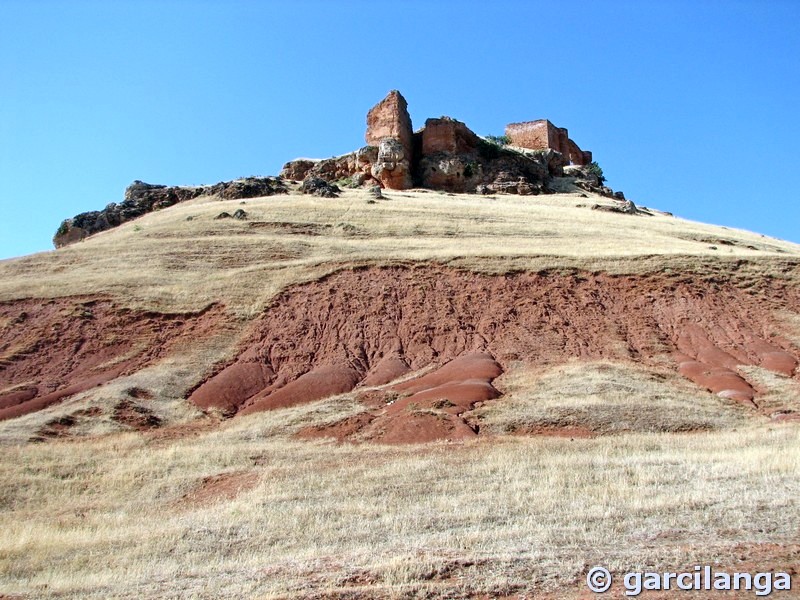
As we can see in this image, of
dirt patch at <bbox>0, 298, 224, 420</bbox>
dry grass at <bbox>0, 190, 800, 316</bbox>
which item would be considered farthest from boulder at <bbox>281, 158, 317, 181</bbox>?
dirt patch at <bbox>0, 298, 224, 420</bbox>

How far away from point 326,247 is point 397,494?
78.7ft

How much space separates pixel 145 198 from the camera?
57938 millimetres

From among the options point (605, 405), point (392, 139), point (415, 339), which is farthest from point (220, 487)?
point (392, 139)

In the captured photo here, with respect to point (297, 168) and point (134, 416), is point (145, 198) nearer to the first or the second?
point (297, 168)

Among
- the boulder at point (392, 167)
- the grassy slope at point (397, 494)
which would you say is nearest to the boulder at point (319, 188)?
the boulder at point (392, 167)

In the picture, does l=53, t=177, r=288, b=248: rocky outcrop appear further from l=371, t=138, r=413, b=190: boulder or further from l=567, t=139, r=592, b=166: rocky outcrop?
l=567, t=139, r=592, b=166: rocky outcrop

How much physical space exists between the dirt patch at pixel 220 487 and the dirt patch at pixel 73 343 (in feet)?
32.0

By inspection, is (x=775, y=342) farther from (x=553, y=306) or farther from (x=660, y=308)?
(x=553, y=306)

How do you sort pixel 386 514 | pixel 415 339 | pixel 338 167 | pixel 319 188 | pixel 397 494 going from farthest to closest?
pixel 338 167, pixel 319 188, pixel 415 339, pixel 397 494, pixel 386 514

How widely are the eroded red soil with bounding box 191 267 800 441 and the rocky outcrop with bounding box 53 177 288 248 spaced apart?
27.6m

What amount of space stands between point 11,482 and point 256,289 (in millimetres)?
14925

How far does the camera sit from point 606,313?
26328 millimetres

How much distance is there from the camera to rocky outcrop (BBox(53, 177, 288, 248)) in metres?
53.6

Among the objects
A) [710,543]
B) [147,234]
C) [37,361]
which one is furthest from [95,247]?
[710,543]
